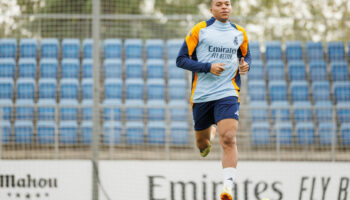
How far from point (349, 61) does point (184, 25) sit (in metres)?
2.97

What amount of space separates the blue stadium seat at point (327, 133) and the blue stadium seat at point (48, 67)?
15.8 feet

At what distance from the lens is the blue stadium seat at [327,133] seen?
820 cm

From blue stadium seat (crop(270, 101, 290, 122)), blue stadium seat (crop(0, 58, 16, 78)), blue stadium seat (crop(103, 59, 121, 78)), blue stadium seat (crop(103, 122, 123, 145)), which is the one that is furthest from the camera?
blue stadium seat (crop(103, 59, 121, 78))

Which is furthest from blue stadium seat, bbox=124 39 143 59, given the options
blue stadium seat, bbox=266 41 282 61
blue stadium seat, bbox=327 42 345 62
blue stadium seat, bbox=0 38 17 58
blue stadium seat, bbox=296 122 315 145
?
blue stadium seat, bbox=327 42 345 62

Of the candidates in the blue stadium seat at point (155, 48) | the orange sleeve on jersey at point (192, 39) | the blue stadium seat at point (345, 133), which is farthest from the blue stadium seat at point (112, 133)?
the orange sleeve on jersey at point (192, 39)

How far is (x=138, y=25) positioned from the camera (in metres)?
8.44

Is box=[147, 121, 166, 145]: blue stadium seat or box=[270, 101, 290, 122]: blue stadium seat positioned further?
box=[270, 101, 290, 122]: blue stadium seat

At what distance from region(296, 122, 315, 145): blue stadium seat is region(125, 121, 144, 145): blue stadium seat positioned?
2.72m

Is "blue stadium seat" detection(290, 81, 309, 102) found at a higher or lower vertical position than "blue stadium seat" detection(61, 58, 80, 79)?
lower

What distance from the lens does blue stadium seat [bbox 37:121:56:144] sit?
7832 mm

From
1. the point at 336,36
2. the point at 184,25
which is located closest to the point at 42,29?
the point at 184,25

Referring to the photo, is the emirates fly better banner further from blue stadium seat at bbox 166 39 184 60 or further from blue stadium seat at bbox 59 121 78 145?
blue stadium seat at bbox 166 39 184 60

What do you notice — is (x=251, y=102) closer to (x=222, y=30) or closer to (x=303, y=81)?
(x=303, y=81)

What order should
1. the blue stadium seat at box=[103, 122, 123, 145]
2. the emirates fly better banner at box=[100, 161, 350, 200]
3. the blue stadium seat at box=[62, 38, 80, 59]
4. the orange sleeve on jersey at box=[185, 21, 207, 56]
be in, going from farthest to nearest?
the blue stadium seat at box=[62, 38, 80, 59], the blue stadium seat at box=[103, 122, 123, 145], the emirates fly better banner at box=[100, 161, 350, 200], the orange sleeve on jersey at box=[185, 21, 207, 56]
